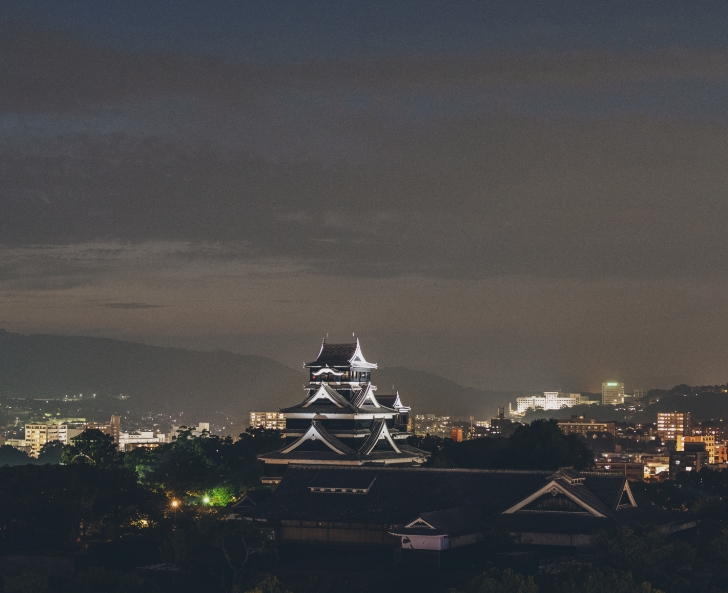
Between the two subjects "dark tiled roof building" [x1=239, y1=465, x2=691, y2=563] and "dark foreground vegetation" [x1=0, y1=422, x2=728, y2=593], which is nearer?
"dark foreground vegetation" [x1=0, y1=422, x2=728, y2=593]

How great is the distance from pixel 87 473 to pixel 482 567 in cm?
2360

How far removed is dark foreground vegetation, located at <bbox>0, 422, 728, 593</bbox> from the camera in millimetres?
50906

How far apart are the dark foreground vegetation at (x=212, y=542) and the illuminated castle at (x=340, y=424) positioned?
4018 mm

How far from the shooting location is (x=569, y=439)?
79250 millimetres

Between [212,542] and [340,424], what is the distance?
23593mm

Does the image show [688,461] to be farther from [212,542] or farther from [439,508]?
[212,542]

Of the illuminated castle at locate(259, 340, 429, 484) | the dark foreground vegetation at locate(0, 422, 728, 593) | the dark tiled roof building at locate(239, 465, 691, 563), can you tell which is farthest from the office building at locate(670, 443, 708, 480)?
the dark tiled roof building at locate(239, 465, 691, 563)

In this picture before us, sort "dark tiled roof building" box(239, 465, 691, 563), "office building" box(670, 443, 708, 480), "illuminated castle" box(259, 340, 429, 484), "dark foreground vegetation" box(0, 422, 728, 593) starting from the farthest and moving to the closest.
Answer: "office building" box(670, 443, 708, 480) → "illuminated castle" box(259, 340, 429, 484) → "dark tiled roof building" box(239, 465, 691, 563) → "dark foreground vegetation" box(0, 422, 728, 593)

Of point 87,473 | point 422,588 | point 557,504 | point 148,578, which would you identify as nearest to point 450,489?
point 557,504

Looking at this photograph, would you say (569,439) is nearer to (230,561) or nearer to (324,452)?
(324,452)

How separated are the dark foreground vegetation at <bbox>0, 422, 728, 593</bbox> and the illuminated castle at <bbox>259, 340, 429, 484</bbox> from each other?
4018 millimetres

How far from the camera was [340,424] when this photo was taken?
249ft

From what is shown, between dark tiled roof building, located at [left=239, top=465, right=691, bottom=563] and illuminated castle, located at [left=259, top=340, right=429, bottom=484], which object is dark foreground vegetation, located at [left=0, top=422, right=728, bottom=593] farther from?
illuminated castle, located at [left=259, top=340, right=429, bottom=484]

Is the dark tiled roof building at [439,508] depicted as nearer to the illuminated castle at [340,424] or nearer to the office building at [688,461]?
the illuminated castle at [340,424]
